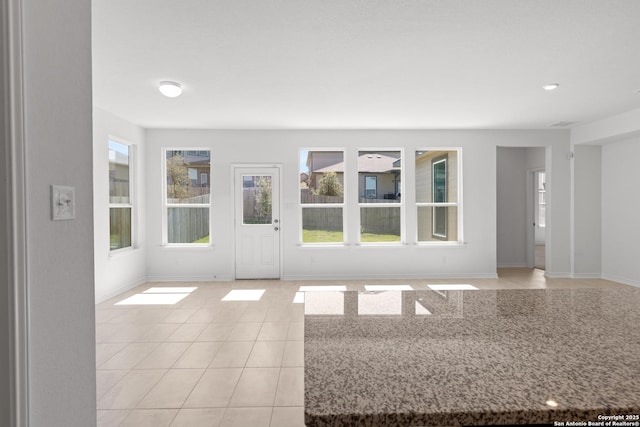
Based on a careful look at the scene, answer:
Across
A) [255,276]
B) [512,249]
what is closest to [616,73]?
[512,249]

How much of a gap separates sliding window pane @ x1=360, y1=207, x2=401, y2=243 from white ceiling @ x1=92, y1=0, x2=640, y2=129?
1861 mm

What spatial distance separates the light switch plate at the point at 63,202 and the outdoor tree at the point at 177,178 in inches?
203

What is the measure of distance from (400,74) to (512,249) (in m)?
5.51

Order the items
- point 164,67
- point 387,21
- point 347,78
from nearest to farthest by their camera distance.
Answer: point 387,21
point 164,67
point 347,78

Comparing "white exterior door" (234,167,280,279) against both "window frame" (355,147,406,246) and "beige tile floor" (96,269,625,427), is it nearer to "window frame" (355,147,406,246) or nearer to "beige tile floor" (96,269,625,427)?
"beige tile floor" (96,269,625,427)

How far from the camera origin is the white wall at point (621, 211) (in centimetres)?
569

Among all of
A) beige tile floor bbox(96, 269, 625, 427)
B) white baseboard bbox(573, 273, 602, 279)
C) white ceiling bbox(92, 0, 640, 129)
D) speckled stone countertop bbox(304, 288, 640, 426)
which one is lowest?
beige tile floor bbox(96, 269, 625, 427)

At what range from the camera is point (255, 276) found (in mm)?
6426

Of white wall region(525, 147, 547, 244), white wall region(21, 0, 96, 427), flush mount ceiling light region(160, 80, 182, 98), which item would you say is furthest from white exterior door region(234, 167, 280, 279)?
white wall region(525, 147, 547, 244)

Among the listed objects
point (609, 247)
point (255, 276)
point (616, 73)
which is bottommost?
point (255, 276)

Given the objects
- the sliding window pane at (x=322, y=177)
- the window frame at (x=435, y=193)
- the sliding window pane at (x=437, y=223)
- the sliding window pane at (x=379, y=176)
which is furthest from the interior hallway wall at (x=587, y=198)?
the sliding window pane at (x=322, y=177)

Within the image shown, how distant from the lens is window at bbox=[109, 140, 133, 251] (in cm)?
541

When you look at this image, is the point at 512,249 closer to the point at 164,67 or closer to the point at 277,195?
the point at 277,195

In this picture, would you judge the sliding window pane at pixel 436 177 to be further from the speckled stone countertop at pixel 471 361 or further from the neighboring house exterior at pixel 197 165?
the speckled stone countertop at pixel 471 361
